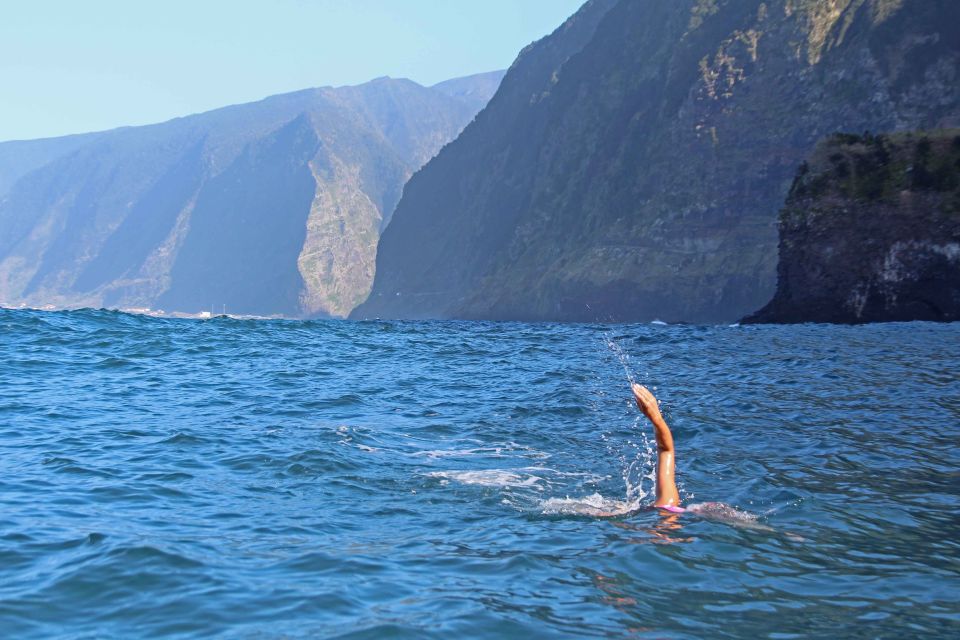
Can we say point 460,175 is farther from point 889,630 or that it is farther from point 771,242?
point 889,630

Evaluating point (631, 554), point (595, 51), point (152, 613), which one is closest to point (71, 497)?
point (152, 613)

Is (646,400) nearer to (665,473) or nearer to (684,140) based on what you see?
(665,473)

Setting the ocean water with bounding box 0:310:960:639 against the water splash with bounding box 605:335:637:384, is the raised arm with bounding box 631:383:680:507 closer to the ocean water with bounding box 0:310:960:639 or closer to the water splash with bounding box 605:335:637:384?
the ocean water with bounding box 0:310:960:639

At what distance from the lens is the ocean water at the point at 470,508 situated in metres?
7.60

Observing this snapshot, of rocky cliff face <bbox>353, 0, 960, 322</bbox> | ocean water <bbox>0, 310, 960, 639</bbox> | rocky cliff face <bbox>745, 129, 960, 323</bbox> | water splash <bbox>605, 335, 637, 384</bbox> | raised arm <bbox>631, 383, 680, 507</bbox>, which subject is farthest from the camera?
rocky cliff face <bbox>353, 0, 960, 322</bbox>

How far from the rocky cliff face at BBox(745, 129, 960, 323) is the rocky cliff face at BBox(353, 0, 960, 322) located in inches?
1329

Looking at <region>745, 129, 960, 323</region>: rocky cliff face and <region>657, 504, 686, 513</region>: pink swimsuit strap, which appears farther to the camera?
<region>745, 129, 960, 323</region>: rocky cliff face

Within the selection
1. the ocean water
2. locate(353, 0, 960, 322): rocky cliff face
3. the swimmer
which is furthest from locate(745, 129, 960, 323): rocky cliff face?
the swimmer

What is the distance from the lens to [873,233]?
5538 cm

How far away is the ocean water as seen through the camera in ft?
24.9

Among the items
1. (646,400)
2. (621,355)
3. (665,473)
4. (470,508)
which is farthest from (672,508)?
(621,355)

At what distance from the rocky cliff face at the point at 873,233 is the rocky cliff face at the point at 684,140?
111ft

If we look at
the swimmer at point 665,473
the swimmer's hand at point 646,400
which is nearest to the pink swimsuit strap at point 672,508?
the swimmer at point 665,473

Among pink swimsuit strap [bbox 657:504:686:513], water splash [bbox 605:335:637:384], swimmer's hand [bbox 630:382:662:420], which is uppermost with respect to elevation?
swimmer's hand [bbox 630:382:662:420]
